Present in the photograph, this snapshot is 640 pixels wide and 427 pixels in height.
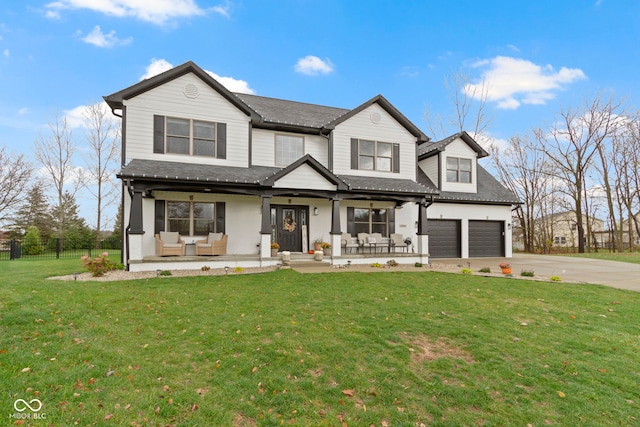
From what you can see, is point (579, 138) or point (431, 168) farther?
point (579, 138)

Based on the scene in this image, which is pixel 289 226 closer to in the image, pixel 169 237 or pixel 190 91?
pixel 169 237

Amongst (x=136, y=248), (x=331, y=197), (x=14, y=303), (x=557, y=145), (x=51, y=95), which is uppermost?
(x=51, y=95)

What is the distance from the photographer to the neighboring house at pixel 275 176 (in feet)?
37.8

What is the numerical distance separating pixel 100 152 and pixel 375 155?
21.4 metres

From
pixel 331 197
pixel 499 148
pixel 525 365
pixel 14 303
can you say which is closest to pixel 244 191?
pixel 331 197

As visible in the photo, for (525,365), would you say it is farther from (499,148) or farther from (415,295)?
(499,148)

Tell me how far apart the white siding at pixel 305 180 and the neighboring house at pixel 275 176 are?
0.04 m

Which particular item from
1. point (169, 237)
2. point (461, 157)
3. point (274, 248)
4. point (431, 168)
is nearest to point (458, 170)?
point (461, 157)

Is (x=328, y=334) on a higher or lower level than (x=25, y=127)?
lower

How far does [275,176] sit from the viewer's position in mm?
11570

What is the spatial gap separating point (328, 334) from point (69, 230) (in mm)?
28432

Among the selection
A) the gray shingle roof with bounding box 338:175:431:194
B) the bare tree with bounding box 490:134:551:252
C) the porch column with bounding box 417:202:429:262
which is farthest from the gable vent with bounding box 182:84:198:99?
the bare tree with bounding box 490:134:551:252

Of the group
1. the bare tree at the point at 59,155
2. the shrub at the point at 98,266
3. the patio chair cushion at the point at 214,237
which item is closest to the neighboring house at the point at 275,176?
the patio chair cushion at the point at 214,237

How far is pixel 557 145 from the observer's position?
24.5 m
